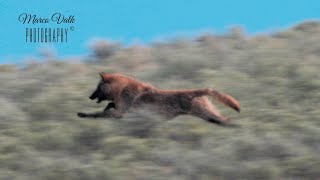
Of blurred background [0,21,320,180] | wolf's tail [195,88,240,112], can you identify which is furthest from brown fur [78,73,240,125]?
blurred background [0,21,320,180]

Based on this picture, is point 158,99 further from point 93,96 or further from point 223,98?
point 93,96

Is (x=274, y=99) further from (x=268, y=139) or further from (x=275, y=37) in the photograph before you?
(x=275, y=37)

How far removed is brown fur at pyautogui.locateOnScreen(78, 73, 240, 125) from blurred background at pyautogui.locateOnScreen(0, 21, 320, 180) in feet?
0.59

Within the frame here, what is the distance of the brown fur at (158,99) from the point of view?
1070 cm

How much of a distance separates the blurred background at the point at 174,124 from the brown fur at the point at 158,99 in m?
0.18

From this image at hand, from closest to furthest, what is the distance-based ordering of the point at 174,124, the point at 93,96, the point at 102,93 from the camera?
the point at 174,124 → the point at 102,93 → the point at 93,96

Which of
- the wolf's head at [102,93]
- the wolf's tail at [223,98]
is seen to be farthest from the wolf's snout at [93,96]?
the wolf's tail at [223,98]

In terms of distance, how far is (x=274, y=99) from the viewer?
12.1 m

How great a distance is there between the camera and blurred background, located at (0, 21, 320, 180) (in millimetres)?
9266

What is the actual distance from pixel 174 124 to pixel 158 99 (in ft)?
1.31

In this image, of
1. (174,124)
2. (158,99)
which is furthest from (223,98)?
(158,99)

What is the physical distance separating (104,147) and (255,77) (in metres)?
4.23

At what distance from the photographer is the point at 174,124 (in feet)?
35.6

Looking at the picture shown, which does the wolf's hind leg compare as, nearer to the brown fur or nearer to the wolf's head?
the brown fur
